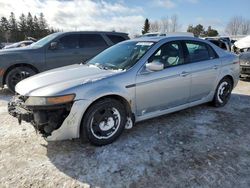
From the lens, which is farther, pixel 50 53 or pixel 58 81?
pixel 50 53

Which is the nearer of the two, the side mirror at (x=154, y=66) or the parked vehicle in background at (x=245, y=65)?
the side mirror at (x=154, y=66)

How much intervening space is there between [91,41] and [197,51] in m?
4.11

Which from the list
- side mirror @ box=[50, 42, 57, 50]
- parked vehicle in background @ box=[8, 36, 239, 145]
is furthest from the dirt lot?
side mirror @ box=[50, 42, 57, 50]

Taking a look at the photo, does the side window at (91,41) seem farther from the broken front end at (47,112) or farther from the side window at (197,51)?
the broken front end at (47,112)

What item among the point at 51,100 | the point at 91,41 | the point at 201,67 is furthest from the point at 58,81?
the point at 91,41

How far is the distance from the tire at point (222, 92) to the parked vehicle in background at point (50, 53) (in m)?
4.16

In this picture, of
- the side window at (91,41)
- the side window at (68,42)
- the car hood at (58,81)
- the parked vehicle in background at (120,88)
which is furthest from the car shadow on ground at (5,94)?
the car hood at (58,81)

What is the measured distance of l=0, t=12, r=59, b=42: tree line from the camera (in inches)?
2347

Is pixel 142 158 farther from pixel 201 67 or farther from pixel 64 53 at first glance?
pixel 64 53

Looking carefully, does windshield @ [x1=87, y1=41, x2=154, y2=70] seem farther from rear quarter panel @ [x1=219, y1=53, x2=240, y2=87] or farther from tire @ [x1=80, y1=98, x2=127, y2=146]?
rear quarter panel @ [x1=219, y1=53, x2=240, y2=87]

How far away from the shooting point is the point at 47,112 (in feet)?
10.0

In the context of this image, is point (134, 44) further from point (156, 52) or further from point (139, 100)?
point (139, 100)

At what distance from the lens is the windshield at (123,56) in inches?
152

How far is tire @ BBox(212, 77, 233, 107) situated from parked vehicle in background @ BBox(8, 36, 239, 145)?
0.11 meters
